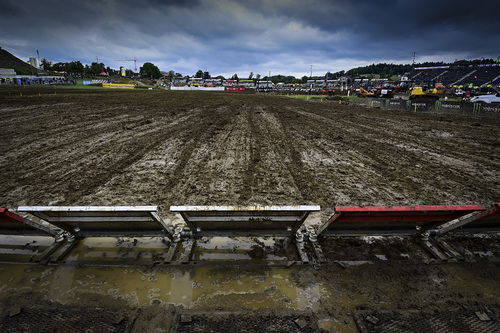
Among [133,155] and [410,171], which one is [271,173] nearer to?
[410,171]

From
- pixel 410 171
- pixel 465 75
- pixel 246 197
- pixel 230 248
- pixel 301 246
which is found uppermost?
pixel 465 75

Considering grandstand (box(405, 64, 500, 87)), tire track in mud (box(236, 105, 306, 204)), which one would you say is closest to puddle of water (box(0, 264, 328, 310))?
tire track in mud (box(236, 105, 306, 204))

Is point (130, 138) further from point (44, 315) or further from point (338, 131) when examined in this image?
point (338, 131)

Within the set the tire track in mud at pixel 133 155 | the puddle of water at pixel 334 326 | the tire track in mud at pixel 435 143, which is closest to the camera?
the puddle of water at pixel 334 326

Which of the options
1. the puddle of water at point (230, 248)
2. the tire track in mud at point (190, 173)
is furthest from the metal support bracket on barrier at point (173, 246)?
the tire track in mud at point (190, 173)

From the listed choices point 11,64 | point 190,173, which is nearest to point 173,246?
point 190,173

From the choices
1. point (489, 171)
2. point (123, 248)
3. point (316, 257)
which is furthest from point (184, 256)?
point (489, 171)

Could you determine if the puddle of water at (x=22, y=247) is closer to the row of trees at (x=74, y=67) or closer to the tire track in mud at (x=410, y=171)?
the tire track in mud at (x=410, y=171)

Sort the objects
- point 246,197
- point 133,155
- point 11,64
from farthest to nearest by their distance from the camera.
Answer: point 11,64, point 133,155, point 246,197

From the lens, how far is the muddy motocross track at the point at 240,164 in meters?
5.71

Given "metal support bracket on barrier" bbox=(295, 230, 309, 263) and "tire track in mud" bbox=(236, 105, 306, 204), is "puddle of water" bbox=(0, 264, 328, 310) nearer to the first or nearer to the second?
"metal support bracket on barrier" bbox=(295, 230, 309, 263)

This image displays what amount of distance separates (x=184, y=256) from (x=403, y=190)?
541 cm

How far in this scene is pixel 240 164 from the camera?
25.2ft

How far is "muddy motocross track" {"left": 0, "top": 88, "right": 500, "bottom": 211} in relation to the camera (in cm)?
571
